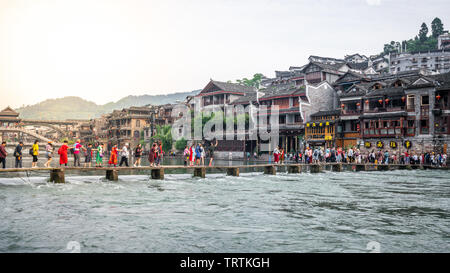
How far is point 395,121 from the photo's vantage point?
50062mm

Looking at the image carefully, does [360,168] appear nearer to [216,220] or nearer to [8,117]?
[216,220]

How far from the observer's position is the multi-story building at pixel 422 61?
274 feet

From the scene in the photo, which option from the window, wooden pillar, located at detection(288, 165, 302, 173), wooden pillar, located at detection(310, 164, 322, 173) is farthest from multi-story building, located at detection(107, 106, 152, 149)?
wooden pillar, located at detection(288, 165, 302, 173)

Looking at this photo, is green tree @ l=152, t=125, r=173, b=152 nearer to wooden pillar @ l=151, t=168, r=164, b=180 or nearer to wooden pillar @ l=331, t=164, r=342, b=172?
wooden pillar @ l=331, t=164, r=342, b=172

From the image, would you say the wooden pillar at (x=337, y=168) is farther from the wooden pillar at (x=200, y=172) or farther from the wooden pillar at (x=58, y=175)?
the wooden pillar at (x=58, y=175)

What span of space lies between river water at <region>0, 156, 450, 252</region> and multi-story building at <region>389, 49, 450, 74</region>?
7563 cm

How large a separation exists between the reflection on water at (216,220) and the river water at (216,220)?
0.02 meters

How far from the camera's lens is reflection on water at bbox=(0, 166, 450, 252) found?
28.7 feet

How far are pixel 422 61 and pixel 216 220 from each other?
8878cm

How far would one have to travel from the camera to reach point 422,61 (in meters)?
86.5
